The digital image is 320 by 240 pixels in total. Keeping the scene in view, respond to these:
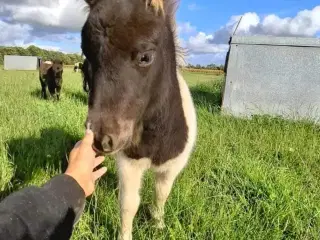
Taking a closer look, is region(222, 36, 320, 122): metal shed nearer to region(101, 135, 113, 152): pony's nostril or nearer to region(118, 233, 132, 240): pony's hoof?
region(118, 233, 132, 240): pony's hoof

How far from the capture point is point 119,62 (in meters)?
2.40

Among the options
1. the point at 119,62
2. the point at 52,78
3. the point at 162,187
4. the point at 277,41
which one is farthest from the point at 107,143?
the point at 52,78

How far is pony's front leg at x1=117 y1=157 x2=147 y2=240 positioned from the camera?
3.24m

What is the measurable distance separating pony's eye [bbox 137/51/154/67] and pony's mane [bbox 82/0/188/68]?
39 cm

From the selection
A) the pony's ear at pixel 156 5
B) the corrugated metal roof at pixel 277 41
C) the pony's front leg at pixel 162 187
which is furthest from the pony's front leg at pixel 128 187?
the corrugated metal roof at pixel 277 41

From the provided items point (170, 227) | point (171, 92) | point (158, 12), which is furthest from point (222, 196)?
point (158, 12)

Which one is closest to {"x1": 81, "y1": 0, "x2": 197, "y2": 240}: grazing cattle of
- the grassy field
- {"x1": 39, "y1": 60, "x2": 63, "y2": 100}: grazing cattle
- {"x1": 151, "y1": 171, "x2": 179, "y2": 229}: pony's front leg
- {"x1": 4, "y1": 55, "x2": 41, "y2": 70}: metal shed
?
{"x1": 151, "y1": 171, "x2": 179, "y2": 229}: pony's front leg

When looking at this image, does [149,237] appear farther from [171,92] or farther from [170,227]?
[171,92]

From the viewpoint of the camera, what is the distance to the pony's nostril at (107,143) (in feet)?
7.47

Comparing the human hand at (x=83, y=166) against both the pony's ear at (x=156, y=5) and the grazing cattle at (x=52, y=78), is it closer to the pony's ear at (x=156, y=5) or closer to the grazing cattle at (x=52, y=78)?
the pony's ear at (x=156, y=5)

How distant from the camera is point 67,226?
1569mm

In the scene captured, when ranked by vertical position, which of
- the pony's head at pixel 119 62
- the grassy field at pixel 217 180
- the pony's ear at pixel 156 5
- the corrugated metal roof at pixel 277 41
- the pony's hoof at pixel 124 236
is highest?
the corrugated metal roof at pixel 277 41

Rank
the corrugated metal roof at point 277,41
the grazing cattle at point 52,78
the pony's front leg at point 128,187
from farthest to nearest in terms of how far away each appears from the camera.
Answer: the grazing cattle at point 52,78
the corrugated metal roof at point 277,41
the pony's front leg at point 128,187

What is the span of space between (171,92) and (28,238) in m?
2.04
